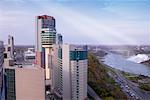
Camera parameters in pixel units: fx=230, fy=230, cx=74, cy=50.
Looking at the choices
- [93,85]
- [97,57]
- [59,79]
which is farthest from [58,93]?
[97,57]

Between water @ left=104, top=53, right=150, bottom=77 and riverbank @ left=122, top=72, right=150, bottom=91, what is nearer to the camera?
water @ left=104, top=53, right=150, bottom=77

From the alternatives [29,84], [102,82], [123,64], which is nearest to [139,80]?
[123,64]

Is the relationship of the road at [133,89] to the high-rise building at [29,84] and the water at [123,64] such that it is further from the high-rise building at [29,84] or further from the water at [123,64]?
the high-rise building at [29,84]

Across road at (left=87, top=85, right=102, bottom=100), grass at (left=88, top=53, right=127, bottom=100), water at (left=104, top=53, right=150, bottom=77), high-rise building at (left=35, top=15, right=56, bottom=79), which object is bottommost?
road at (left=87, top=85, right=102, bottom=100)

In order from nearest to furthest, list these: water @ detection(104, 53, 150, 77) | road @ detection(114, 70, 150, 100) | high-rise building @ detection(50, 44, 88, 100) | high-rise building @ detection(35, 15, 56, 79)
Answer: water @ detection(104, 53, 150, 77)
road @ detection(114, 70, 150, 100)
high-rise building @ detection(50, 44, 88, 100)
high-rise building @ detection(35, 15, 56, 79)

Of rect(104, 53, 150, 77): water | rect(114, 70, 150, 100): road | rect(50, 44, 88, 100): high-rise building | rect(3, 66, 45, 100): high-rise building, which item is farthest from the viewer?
rect(50, 44, 88, 100): high-rise building

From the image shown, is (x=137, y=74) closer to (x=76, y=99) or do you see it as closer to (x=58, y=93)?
(x=76, y=99)

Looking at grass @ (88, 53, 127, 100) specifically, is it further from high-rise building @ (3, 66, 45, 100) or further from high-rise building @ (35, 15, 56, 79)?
high-rise building @ (35, 15, 56, 79)

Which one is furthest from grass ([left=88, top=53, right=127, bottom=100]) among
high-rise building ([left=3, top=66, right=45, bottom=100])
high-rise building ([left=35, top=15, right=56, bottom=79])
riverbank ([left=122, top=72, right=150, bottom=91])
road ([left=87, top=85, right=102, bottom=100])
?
high-rise building ([left=35, top=15, right=56, bottom=79])
